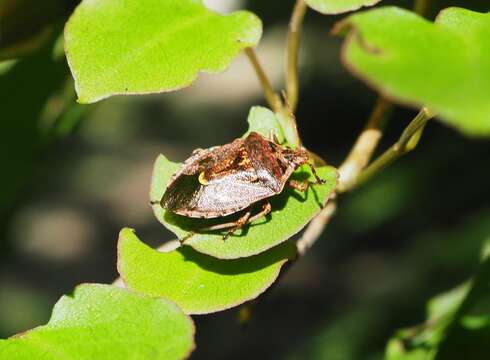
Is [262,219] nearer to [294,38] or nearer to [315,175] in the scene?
[315,175]

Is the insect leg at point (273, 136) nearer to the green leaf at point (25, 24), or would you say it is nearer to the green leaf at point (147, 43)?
the green leaf at point (147, 43)

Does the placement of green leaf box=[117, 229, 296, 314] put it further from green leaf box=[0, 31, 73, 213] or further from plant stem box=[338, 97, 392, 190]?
green leaf box=[0, 31, 73, 213]

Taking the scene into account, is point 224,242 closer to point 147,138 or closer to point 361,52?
point 361,52

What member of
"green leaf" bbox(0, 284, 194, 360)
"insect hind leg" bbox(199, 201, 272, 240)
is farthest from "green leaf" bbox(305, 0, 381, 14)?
"green leaf" bbox(0, 284, 194, 360)

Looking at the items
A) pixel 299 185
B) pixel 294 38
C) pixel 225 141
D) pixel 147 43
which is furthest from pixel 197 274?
pixel 225 141

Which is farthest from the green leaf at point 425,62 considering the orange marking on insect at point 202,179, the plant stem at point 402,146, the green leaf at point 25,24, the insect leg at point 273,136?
the green leaf at point 25,24

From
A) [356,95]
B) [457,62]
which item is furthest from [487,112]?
[356,95]
